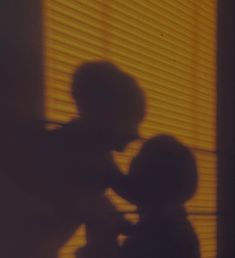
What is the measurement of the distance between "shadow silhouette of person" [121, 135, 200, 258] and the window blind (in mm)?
90

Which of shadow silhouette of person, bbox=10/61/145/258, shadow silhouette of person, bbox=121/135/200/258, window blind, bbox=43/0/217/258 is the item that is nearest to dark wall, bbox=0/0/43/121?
window blind, bbox=43/0/217/258

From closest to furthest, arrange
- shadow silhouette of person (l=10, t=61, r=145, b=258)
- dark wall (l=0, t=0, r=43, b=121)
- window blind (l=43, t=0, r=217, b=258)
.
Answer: dark wall (l=0, t=0, r=43, b=121), shadow silhouette of person (l=10, t=61, r=145, b=258), window blind (l=43, t=0, r=217, b=258)

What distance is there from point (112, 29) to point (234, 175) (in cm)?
201

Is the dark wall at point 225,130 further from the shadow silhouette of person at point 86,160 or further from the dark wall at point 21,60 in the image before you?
the dark wall at point 21,60

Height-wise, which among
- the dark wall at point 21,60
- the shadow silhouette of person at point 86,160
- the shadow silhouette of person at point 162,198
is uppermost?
the dark wall at point 21,60

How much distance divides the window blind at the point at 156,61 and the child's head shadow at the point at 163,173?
0.25ft

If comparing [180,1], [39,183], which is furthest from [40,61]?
[180,1]

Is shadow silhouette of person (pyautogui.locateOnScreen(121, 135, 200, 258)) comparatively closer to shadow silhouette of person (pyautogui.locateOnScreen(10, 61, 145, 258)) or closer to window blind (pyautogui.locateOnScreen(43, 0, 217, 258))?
window blind (pyautogui.locateOnScreen(43, 0, 217, 258))

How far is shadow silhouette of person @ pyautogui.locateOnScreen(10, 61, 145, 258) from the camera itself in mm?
2396

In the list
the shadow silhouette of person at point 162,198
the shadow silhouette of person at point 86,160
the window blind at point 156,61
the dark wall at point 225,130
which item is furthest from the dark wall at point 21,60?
the dark wall at point 225,130

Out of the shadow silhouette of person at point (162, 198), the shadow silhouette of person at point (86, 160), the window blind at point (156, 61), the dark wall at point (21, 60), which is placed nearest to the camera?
the dark wall at point (21, 60)

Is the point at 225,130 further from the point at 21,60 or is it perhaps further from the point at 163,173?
the point at 21,60

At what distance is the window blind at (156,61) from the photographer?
260cm

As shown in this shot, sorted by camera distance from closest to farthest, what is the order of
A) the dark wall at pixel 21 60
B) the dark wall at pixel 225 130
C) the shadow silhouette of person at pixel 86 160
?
the dark wall at pixel 21 60 < the shadow silhouette of person at pixel 86 160 < the dark wall at pixel 225 130
